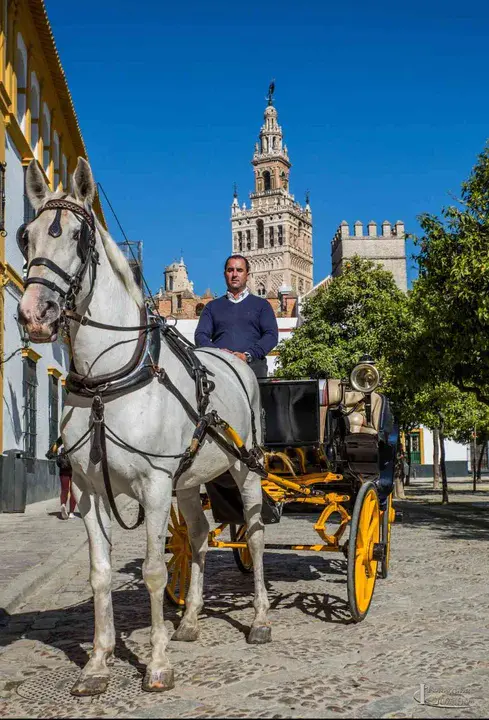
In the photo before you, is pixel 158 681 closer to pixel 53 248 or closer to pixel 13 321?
pixel 53 248

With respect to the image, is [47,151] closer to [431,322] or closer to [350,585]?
[431,322]

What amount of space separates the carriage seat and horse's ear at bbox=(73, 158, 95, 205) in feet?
12.8

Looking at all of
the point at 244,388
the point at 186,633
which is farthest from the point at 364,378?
the point at 186,633

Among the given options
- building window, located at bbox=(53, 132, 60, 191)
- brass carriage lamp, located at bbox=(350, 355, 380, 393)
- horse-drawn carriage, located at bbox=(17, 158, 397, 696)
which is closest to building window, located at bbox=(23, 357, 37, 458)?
building window, located at bbox=(53, 132, 60, 191)

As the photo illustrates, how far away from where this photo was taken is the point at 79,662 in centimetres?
492

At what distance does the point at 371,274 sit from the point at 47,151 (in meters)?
14.4

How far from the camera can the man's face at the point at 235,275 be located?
20.5 ft

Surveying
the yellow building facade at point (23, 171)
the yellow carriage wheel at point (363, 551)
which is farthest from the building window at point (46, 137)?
the yellow carriage wheel at point (363, 551)

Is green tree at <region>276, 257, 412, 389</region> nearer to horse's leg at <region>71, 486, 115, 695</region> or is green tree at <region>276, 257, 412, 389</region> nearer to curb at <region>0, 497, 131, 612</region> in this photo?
curb at <region>0, 497, 131, 612</region>

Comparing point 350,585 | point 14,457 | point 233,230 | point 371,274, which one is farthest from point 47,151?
point 233,230

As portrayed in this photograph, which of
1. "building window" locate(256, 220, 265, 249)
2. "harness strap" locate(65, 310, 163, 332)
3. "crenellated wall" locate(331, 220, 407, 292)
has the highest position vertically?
"building window" locate(256, 220, 265, 249)

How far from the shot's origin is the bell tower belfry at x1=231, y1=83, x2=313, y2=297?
159 m

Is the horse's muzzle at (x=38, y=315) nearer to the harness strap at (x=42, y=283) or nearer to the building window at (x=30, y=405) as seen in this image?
the harness strap at (x=42, y=283)

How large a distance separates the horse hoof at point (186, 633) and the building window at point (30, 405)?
13.9 m
